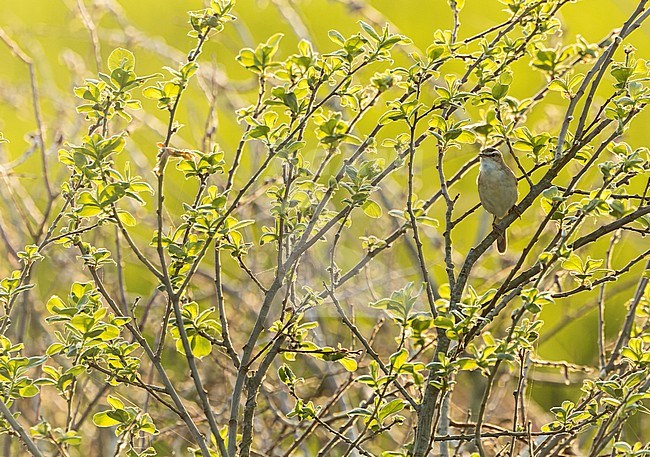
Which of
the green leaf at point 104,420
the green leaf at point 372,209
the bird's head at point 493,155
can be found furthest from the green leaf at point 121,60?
the bird's head at point 493,155

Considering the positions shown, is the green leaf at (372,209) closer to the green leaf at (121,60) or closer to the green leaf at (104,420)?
the green leaf at (121,60)

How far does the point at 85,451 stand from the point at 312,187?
2.99 metres

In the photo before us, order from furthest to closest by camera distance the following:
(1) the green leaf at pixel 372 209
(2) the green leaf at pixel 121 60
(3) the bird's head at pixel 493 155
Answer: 1. (3) the bird's head at pixel 493 155
2. (1) the green leaf at pixel 372 209
3. (2) the green leaf at pixel 121 60

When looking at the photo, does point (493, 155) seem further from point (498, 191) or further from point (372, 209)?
point (372, 209)

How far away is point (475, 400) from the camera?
147 inches

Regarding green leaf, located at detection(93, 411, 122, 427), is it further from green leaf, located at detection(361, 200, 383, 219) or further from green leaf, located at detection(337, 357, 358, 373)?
green leaf, located at detection(361, 200, 383, 219)

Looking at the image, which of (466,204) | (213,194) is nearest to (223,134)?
(466,204)

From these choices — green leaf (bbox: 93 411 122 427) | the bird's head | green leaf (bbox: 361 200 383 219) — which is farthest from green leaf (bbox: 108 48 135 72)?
the bird's head

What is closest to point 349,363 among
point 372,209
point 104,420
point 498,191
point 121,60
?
point 372,209

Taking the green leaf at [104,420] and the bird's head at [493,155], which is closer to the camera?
the green leaf at [104,420]

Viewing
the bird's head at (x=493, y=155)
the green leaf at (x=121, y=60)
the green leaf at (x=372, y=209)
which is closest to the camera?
the green leaf at (x=121, y=60)

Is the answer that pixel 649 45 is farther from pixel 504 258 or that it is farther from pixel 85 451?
pixel 85 451

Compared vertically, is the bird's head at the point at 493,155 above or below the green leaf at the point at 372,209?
above

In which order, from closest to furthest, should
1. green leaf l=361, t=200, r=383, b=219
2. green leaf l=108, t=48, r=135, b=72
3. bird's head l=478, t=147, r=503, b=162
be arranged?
green leaf l=108, t=48, r=135, b=72, green leaf l=361, t=200, r=383, b=219, bird's head l=478, t=147, r=503, b=162
